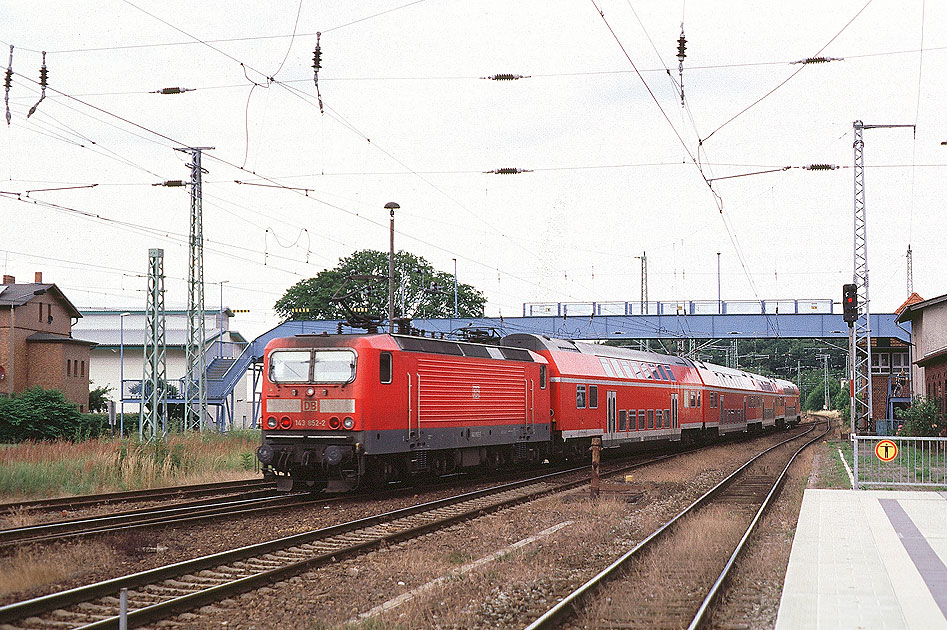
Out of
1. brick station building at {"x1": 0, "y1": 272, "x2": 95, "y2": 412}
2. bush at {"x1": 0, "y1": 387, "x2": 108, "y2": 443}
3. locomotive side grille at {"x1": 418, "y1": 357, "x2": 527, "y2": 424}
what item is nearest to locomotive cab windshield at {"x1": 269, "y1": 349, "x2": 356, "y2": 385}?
locomotive side grille at {"x1": 418, "y1": 357, "x2": 527, "y2": 424}

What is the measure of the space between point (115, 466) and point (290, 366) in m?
5.39

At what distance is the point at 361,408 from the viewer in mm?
17031

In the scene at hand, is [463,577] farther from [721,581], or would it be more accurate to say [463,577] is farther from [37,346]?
[37,346]

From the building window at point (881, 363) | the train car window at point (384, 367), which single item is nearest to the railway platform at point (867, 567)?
the train car window at point (384, 367)

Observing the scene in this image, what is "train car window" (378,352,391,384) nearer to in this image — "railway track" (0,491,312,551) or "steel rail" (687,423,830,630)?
"railway track" (0,491,312,551)

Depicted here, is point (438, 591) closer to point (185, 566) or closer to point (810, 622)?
point (185, 566)

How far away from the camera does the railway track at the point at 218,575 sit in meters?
8.41

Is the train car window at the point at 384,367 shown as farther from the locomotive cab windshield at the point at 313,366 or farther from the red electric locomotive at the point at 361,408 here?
the locomotive cab windshield at the point at 313,366

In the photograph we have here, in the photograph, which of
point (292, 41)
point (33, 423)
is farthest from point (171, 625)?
point (33, 423)

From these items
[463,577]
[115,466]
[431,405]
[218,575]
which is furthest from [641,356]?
[218,575]

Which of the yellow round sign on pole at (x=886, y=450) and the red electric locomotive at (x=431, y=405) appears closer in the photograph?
the red electric locomotive at (x=431, y=405)

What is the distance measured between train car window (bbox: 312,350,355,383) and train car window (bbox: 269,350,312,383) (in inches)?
7.9

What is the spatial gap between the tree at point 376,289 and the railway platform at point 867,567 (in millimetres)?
52930

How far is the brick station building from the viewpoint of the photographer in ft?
162
